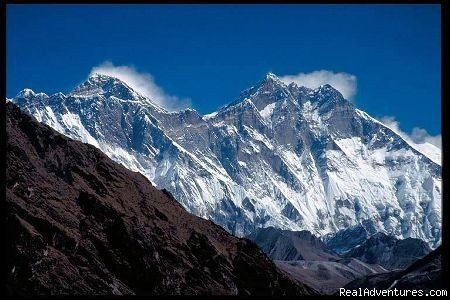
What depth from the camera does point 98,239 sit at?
15762 centimetres

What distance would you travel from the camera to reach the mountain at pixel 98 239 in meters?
137

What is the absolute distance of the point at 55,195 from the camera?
167125 millimetres

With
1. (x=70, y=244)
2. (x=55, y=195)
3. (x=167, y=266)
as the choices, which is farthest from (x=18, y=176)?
(x=167, y=266)

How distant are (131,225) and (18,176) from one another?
2515 centimetres

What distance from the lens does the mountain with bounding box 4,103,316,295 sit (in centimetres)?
13688
